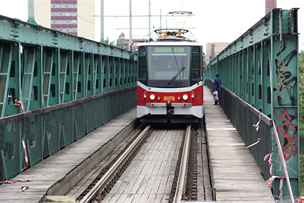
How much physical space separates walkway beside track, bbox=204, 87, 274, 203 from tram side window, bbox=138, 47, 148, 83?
4.16 meters

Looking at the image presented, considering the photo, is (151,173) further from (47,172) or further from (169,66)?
(169,66)

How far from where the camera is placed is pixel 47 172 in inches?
550

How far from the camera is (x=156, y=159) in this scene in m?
18.5

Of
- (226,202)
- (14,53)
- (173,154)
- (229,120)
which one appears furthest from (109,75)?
(226,202)

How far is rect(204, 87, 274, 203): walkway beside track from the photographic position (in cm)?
1107

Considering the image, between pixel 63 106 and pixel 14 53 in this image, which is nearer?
pixel 14 53

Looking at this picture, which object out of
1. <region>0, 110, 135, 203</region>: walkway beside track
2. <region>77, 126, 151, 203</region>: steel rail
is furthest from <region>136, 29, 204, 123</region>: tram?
<region>0, 110, 135, 203</region>: walkway beside track

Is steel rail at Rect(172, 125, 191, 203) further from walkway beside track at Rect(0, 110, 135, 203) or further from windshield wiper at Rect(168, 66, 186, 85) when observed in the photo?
windshield wiper at Rect(168, 66, 186, 85)

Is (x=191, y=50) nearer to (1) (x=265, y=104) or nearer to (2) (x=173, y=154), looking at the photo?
(2) (x=173, y=154)

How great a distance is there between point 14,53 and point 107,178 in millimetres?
3133

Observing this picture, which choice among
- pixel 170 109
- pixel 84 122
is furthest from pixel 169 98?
pixel 84 122

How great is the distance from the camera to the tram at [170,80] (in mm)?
25312

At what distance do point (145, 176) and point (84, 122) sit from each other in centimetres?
705

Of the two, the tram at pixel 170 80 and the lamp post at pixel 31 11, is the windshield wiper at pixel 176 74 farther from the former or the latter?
the lamp post at pixel 31 11
